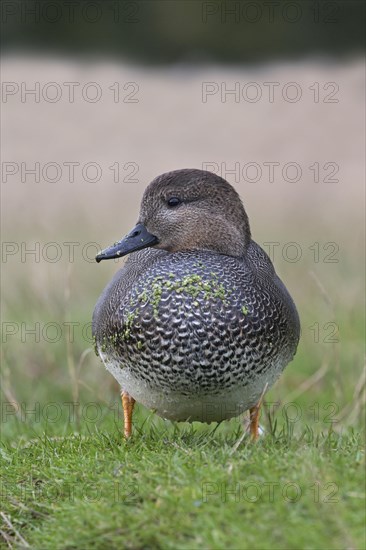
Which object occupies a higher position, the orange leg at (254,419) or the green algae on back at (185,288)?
the green algae on back at (185,288)

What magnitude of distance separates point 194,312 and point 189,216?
0.67 meters

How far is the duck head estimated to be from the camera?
190 inches

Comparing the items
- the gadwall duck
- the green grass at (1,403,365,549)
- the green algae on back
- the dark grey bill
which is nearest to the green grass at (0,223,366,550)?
the green grass at (1,403,365,549)

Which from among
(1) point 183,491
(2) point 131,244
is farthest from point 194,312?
(1) point 183,491

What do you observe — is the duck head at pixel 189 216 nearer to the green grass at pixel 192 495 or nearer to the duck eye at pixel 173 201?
the duck eye at pixel 173 201

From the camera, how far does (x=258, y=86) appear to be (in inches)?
743

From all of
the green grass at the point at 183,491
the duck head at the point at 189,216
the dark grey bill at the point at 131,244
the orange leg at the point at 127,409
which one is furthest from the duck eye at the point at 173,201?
the green grass at the point at 183,491

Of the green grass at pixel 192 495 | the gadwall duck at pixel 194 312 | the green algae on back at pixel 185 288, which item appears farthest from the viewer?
the green algae on back at pixel 185 288

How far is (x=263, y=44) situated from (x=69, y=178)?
1138 cm

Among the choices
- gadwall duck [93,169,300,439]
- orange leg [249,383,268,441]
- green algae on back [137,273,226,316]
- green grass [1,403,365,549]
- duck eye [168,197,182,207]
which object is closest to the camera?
green grass [1,403,365,549]

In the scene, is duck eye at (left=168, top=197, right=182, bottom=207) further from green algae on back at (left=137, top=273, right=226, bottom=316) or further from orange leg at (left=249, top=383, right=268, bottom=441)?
orange leg at (left=249, top=383, right=268, bottom=441)

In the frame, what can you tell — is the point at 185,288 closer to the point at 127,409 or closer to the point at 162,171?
the point at 127,409

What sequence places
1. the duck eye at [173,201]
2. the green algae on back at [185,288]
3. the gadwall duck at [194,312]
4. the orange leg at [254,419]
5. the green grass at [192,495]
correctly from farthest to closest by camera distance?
the duck eye at [173,201]
the orange leg at [254,419]
the green algae on back at [185,288]
the gadwall duck at [194,312]
the green grass at [192,495]

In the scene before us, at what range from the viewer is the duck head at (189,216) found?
484 cm
